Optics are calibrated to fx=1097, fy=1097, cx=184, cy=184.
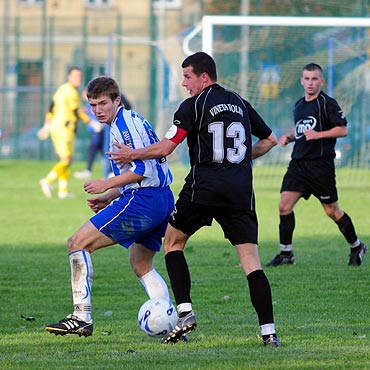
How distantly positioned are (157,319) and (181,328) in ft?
0.58

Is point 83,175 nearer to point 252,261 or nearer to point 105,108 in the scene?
point 105,108

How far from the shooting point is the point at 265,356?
21.2 ft

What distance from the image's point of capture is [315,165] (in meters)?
11.5

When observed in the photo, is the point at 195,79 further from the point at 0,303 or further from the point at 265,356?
the point at 0,303

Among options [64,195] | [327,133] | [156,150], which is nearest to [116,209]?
[156,150]

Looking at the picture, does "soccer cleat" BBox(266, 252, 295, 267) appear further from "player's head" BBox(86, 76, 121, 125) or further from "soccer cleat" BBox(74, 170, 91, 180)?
"soccer cleat" BBox(74, 170, 91, 180)

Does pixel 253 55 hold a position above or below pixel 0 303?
above

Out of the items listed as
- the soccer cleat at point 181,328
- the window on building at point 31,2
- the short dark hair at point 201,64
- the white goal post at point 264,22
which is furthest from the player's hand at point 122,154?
the window on building at point 31,2

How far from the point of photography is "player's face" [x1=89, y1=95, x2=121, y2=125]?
730 cm

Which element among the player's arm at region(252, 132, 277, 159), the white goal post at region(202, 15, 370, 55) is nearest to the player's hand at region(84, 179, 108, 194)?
the player's arm at region(252, 132, 277, 159)

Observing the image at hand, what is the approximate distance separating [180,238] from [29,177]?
2052 centimetres

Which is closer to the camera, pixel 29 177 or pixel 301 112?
pixel 301 112

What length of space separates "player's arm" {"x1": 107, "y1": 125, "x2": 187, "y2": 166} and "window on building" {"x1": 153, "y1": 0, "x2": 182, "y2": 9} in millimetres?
27954

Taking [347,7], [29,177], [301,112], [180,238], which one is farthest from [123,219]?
[347,7]
